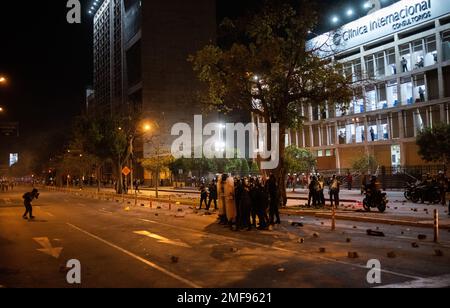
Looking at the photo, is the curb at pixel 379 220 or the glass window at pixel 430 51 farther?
the glass window at pixel 430 51

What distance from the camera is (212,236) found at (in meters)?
15.1

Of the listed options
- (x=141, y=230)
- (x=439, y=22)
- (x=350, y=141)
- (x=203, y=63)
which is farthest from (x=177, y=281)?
(x=350, y=141)

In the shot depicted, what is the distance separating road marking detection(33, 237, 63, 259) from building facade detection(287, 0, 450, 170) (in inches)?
1492

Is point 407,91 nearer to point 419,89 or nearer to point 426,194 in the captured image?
point 419,89

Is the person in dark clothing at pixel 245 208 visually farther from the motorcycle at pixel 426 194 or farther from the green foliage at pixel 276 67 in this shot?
the motorcycle at pixel 426 194

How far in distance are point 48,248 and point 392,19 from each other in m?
54.8

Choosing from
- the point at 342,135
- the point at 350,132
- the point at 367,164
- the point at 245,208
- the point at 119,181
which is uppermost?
the point at 350,132

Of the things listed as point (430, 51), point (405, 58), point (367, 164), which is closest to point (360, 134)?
point (405, 58)

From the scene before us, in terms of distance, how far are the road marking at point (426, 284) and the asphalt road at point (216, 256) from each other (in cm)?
2

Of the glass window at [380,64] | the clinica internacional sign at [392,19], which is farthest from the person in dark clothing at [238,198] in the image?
the glass window at [380,64]

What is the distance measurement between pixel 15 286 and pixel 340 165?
6310cm

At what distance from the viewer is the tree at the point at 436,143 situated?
40.3m

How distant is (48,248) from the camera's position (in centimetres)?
1326
